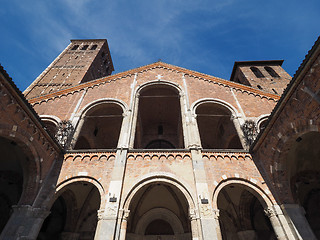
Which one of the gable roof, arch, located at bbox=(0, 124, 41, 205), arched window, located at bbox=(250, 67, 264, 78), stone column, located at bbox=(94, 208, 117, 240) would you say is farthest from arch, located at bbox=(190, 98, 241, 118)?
arched window, located at bbox=(250, 67, 264, 78)

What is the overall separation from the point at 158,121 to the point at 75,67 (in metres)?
14.1

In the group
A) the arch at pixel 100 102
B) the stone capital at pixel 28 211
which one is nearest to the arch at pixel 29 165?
the stone capital at pixel 28 211

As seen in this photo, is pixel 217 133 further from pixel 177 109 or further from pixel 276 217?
pixel 276 217

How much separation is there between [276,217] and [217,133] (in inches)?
345

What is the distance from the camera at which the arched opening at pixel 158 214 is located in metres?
10.6

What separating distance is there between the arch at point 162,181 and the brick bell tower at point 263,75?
16.2 metres

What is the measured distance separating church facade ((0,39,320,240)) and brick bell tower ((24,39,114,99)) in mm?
9229

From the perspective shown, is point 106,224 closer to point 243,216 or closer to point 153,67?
point 243,216

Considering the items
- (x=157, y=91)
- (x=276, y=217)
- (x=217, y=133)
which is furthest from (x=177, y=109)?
(x=276, y=217)

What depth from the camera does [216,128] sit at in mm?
15328

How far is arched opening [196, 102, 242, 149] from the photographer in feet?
43.7

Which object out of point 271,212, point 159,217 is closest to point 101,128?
point 159,217

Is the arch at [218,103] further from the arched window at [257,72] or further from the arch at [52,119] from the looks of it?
the arched window at [257,72]

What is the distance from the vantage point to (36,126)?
779 centimetres
